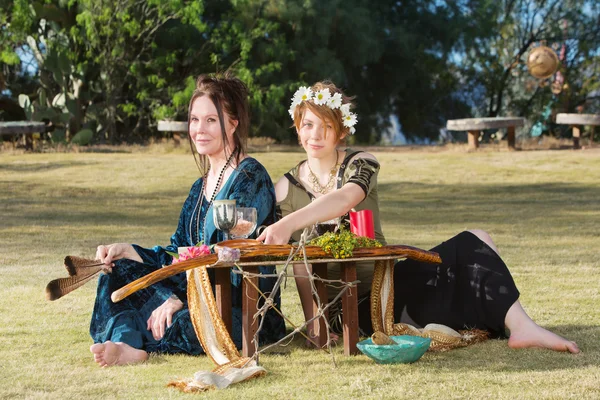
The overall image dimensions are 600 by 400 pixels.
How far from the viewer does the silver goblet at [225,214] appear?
3.27m

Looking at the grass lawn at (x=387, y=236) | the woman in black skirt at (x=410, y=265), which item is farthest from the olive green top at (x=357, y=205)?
the grass lawn at (x=387, y=236)

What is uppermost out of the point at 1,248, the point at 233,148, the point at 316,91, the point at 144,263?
the point at 316,91

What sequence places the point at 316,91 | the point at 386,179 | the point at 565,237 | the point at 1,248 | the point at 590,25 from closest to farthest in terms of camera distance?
the point at 316,91, the point at 1,248, the point at 565,237, the point at 386,179, the point at 590,25

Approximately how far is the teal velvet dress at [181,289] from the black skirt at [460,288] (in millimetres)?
580

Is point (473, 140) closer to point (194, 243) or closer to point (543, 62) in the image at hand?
point (543, 62)

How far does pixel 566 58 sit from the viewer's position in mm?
20969

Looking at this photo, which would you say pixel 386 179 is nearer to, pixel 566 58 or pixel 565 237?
pixel 565 237

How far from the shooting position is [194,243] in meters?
3.95

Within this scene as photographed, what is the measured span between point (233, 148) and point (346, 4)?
1458 cm

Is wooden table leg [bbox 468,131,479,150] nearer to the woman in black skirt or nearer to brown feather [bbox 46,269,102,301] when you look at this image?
the woman in black skirt

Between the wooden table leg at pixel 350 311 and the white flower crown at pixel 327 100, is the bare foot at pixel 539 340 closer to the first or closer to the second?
the wooden table leg at pixel 350 311

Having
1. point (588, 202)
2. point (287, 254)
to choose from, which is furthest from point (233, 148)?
point (588, 202)

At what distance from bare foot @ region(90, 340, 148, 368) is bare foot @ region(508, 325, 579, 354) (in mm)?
1496

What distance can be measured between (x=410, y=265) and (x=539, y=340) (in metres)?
0.64
